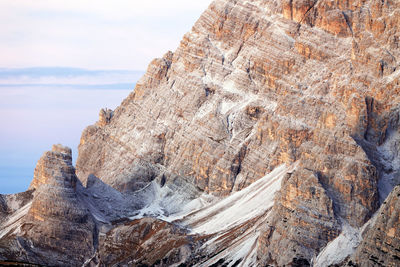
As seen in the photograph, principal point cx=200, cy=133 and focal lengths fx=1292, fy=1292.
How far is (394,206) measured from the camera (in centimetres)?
19900

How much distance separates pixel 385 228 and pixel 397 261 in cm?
686

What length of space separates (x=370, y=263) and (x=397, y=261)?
5902 mm

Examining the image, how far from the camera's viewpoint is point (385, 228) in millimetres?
198500

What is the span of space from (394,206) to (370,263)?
952 centimetres

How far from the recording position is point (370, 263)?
19825cm

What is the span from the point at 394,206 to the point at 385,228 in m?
3.69

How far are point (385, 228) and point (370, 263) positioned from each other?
19.2ft

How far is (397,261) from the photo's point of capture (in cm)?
19350
